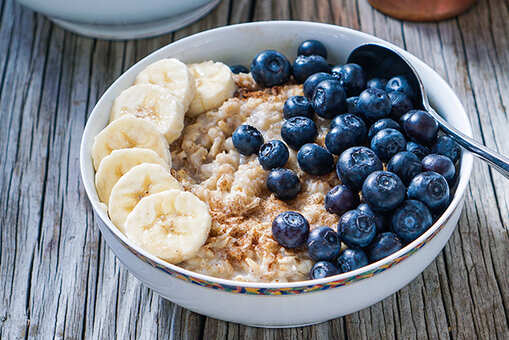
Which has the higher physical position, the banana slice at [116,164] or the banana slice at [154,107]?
the banana slice at [154,107]

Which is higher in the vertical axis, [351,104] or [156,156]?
[351,104]

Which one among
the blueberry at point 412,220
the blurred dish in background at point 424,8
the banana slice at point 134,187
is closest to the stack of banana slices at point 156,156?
the banana slice at point 134,187

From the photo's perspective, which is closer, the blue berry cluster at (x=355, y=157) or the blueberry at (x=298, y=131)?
the blue berry cluster at (x=355, y=157)

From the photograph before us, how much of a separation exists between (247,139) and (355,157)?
1.01ft

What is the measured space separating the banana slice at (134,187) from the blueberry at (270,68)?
1.62 ft

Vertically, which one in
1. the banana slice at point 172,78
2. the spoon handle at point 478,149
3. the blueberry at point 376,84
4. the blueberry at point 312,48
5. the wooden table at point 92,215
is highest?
the spoon handle at point 478,149

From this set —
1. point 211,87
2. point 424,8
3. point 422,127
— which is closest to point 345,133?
point 422,127

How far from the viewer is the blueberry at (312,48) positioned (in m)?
1.88

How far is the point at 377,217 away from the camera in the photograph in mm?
1469

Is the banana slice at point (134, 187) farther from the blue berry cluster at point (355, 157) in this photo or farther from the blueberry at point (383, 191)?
the blueberry at point (383, 191)

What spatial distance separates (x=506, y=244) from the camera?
5.70 ft

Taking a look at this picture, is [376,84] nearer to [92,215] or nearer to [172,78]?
[172,78]

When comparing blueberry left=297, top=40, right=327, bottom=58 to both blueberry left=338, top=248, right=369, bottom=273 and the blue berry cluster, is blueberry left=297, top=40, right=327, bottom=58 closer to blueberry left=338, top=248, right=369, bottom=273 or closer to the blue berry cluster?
the blue berry cluster

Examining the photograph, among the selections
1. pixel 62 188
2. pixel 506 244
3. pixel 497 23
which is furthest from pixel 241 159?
pixel 497 23
